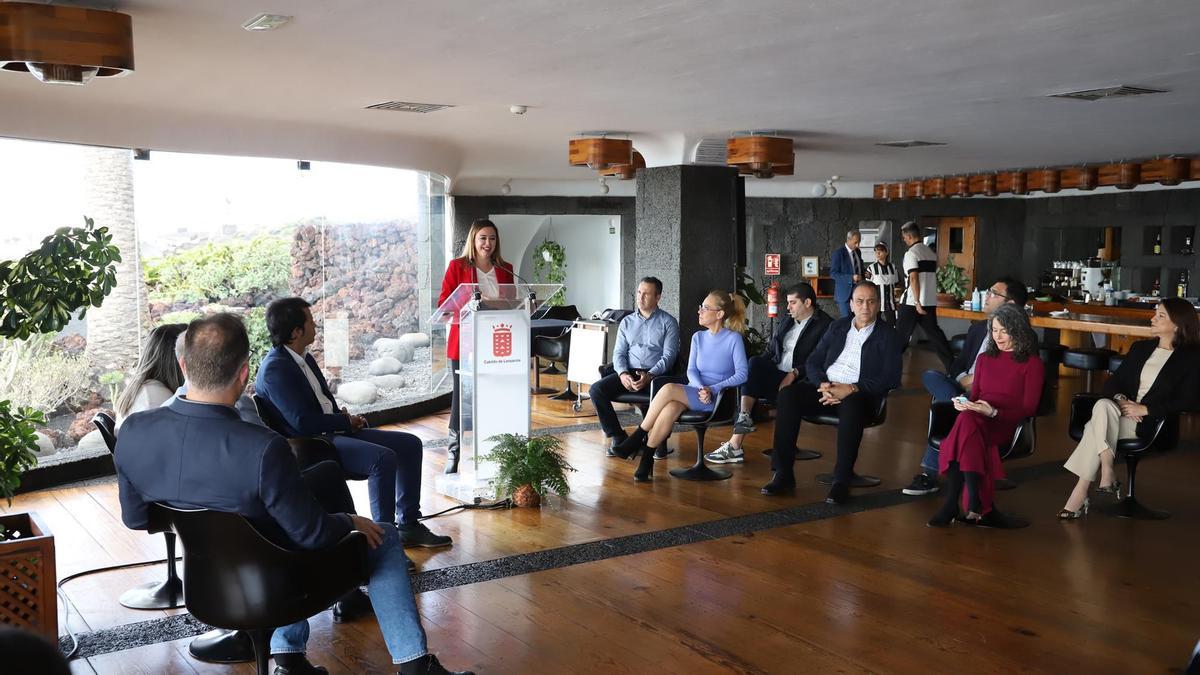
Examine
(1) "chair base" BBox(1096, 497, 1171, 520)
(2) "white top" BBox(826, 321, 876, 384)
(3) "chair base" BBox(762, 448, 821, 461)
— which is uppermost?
(2) "white top" BBox(826, 321, 876, 384)

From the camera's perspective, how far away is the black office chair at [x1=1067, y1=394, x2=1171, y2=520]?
5.62 meters

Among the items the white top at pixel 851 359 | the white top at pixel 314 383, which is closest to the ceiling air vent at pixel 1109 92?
the white top at pixel 851 359

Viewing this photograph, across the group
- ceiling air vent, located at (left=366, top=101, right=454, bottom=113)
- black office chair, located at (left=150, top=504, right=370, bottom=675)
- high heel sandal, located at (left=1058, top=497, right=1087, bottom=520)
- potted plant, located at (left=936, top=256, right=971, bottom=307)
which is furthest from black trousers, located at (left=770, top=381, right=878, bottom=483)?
potted plant, located at (left=936, top=256, right=971, bottom=307)

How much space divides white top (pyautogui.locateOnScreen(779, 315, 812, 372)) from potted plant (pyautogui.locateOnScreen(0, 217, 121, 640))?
4720mm

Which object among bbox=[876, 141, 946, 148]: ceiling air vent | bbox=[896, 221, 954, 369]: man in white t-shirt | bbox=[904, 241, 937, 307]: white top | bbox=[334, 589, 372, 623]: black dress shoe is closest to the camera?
bbox=[334, 589, 372, 623]: black dress shoe

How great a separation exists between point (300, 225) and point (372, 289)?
0.92 m

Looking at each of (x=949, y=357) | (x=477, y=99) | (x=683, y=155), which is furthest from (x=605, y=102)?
(x=949, y=357)

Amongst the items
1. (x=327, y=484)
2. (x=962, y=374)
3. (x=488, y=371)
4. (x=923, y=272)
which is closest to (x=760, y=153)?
(x=962, y=374)

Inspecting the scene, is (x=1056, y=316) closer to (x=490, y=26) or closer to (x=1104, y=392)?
(x=1104, y=392)

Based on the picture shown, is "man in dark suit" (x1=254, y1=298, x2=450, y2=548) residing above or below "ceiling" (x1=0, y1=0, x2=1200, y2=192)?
below

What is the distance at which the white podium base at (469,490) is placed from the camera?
5.97 m

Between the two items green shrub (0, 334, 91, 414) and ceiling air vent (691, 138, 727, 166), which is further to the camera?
ceiling air vent (691, 138, 727, 166)

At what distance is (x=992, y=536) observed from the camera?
538 cm

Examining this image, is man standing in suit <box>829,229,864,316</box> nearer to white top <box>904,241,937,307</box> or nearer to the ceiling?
A: white top <box>904,241,937,307</box>
